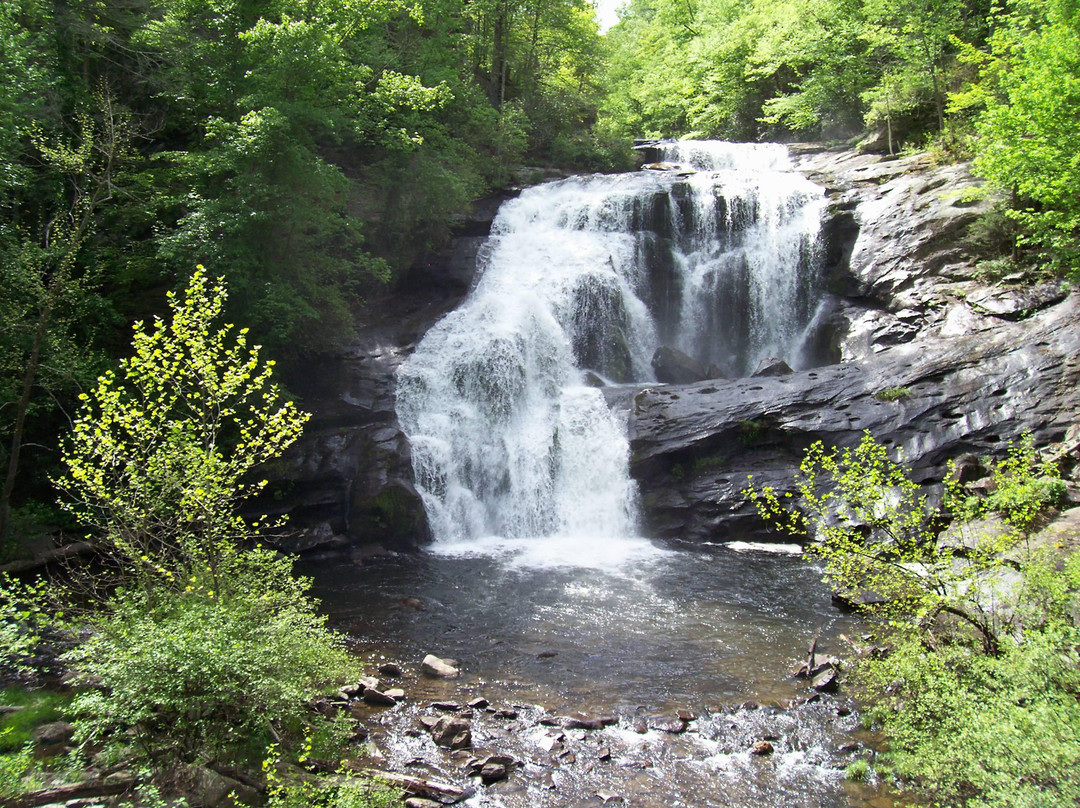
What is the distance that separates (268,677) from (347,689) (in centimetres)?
Answer: 302

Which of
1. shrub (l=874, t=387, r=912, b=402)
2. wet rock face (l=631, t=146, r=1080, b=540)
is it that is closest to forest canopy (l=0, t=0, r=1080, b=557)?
wet rock face (l=631, t=146, r=1080, b=540)

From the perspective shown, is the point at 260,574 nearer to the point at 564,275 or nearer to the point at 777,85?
the point at 564,275

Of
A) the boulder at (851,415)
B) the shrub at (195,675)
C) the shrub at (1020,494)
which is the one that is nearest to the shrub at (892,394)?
the boulder at (851,415)

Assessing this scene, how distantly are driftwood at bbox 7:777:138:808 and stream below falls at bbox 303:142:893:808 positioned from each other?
2.76 meters

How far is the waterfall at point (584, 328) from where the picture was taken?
59.1 feet

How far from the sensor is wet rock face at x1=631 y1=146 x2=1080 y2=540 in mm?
15523

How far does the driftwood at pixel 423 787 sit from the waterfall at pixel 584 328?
949 centimetres

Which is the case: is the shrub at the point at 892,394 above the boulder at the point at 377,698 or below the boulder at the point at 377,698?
above

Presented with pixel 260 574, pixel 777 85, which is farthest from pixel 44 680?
pixel 777 85

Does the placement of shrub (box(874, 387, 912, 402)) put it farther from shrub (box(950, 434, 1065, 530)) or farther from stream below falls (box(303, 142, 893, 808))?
stream below falls (box(303, 142, 893, 808))

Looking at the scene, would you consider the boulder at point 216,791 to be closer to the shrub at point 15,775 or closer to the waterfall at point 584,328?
the shrub at point 15,775

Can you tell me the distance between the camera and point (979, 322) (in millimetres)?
17578

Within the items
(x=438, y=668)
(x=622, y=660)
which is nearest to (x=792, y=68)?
(x=622, y=660)

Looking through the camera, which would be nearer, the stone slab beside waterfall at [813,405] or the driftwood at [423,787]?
the driftwood at [423,787]
